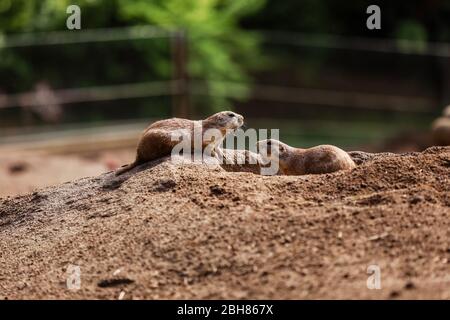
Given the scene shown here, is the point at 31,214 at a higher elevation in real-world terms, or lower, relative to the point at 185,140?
lower

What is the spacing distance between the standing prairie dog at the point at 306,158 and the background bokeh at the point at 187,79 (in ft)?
20.9

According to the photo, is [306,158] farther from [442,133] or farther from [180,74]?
[180,74]

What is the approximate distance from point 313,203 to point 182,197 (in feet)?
2.34

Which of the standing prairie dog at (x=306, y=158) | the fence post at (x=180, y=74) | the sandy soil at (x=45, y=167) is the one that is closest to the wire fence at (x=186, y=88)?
the fence post at (x=180, y=74)

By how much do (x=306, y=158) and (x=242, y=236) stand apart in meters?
1.64

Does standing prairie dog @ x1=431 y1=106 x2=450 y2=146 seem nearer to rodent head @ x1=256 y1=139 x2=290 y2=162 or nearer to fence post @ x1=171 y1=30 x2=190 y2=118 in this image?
fence post @ x1=171 y1=30 x2=190 y2=118

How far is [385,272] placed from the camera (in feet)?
14.5

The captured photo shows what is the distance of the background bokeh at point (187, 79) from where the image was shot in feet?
45.7

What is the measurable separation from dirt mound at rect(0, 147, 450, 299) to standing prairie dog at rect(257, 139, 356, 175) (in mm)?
484

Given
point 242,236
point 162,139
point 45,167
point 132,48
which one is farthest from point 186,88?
point 242,236

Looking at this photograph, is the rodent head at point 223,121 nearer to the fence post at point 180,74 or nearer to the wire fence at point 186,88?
the wire fence at point 186,88

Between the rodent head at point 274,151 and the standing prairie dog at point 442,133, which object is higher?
the rodent head at point 274,151

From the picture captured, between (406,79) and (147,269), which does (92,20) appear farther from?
(147,269)

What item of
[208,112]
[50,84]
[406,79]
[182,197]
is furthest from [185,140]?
→ [406,79]
